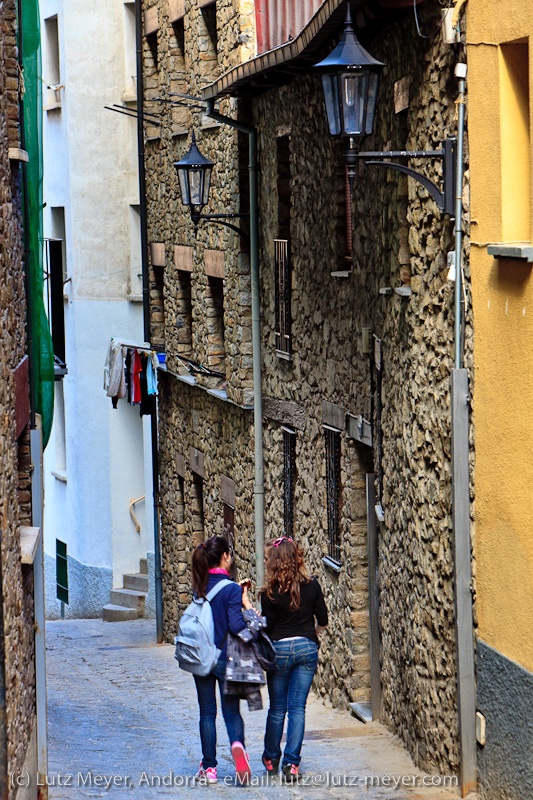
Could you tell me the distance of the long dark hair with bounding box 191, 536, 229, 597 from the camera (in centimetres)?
676

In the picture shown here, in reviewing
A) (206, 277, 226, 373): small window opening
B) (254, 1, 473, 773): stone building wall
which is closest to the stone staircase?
(206, 277, 226, 373): small window opening

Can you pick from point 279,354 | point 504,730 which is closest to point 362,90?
point 504,730

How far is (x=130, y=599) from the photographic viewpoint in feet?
63.6

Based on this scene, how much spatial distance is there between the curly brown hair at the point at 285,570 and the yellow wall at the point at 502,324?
1062mm

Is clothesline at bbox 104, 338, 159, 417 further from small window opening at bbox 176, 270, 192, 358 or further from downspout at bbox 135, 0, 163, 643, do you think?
small window opening at bbox 176, 270, 192, 358

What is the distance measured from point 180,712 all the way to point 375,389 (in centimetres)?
343

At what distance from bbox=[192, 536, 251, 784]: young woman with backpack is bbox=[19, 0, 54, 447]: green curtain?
7.80ft

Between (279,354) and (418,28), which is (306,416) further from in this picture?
(418,28)

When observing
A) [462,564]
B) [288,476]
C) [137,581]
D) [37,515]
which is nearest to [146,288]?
[137,581]

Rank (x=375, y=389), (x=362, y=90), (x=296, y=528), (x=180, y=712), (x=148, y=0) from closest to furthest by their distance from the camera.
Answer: (x=362, y=90) → (x=375, y=389) → (x=180, y=712) → (x=296, y=528) → (x=148, y=0)

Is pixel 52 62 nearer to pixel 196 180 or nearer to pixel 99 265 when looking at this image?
pixel 99 265

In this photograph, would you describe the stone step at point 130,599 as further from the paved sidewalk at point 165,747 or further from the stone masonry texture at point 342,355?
the paved sidewalk at point 165,747

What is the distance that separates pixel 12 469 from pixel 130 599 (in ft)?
44.1

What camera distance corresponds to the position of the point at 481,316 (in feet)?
19.7
